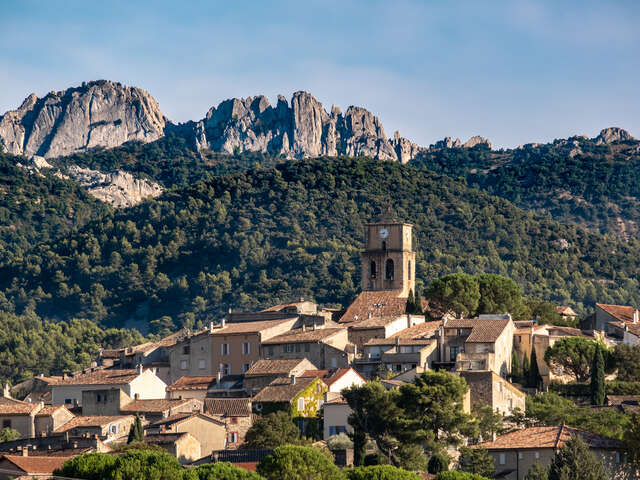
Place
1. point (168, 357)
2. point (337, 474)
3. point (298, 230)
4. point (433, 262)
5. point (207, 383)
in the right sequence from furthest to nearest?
point (298, 230) < point (433, 262) < point (168, 357) < point (207, 383) < point (337, 474)

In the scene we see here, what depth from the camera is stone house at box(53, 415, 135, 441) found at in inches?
2753

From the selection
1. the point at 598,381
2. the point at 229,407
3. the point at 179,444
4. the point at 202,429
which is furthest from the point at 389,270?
the point at 179,444

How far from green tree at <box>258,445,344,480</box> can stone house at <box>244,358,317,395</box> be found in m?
19.4

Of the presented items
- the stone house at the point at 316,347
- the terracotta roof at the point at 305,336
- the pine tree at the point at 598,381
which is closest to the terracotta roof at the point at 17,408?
the stone house at the point at 316,347

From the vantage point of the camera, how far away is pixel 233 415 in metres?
70.6

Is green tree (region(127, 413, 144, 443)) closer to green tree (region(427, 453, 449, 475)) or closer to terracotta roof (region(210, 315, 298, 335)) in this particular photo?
green tree (region(427, 453, 449, 475))

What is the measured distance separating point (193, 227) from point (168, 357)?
91701 mm

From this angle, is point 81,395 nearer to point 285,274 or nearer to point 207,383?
point 207,383

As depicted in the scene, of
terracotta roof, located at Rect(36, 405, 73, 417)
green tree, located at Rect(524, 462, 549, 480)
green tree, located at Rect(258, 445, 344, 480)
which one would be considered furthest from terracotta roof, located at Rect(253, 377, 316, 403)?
green tree, located at Rect(524, 462, 549, 480)

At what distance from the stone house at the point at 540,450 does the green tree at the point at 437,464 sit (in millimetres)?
2820

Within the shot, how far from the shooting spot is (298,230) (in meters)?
174

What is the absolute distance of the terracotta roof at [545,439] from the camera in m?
62.4

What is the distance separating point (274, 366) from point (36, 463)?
→ 920 inches

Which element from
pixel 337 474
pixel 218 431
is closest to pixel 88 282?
pixel 218 431
